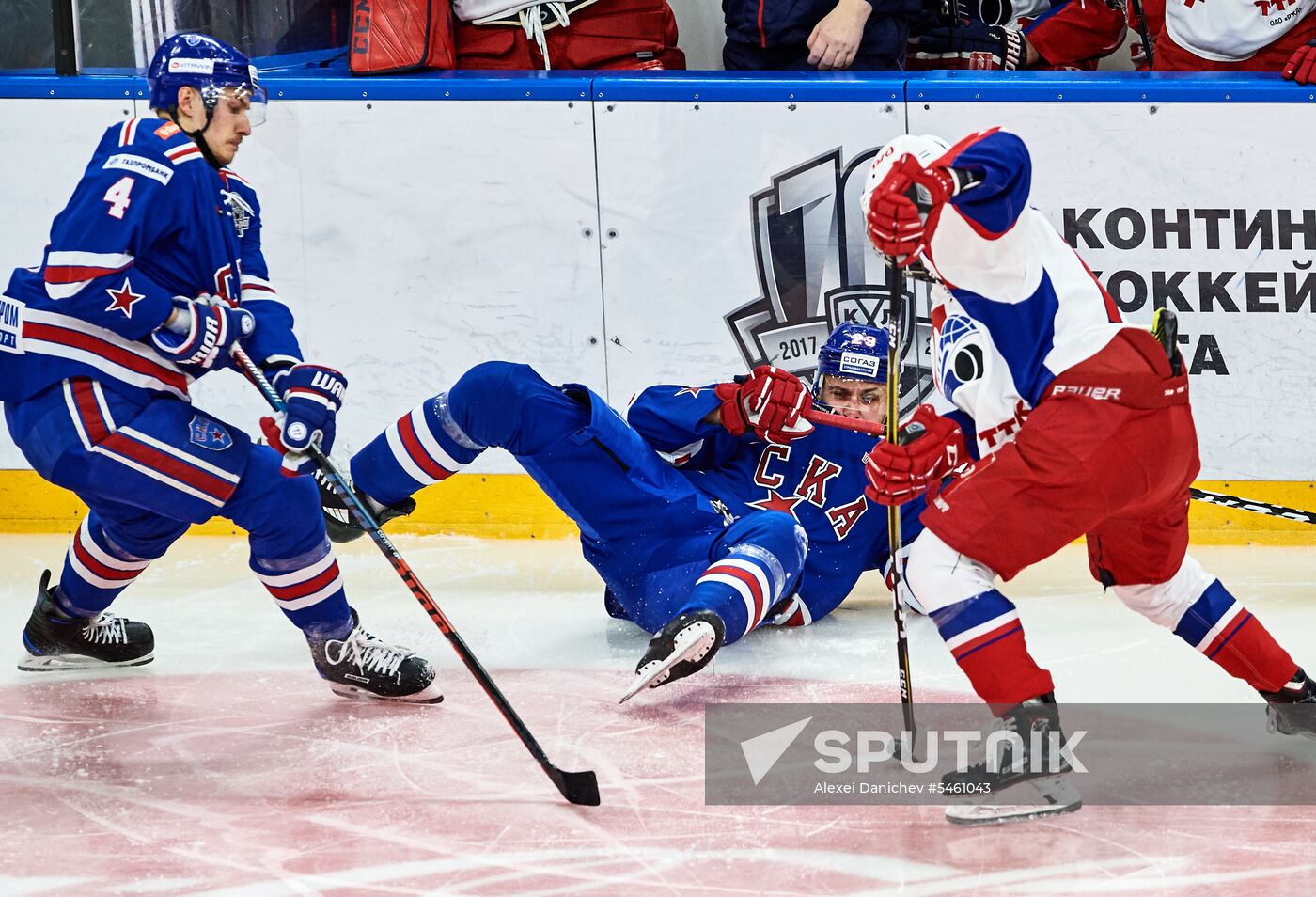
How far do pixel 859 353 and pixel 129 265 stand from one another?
59.1 inches

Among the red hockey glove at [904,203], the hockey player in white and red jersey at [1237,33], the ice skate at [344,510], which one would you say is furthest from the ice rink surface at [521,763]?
the hockey player in white and red jersey at [1237,33]

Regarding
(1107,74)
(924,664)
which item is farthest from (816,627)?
(1107,74)

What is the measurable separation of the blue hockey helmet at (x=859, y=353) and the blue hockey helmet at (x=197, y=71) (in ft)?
4.35

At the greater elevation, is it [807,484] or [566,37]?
[566,37]

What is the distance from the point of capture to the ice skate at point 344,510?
11.8 feet

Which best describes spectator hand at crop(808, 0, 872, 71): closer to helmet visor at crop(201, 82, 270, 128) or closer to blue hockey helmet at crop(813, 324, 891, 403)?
blue hockey helmet at crop(813, 324, 891, 403)

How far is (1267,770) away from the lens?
9.30 ft

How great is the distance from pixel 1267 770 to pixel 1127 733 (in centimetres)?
26

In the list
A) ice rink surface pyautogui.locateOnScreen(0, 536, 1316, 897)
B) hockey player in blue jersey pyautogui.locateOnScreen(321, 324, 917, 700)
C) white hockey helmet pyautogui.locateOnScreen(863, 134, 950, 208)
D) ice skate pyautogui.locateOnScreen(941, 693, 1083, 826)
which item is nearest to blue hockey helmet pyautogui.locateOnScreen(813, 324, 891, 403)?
hockey player in blue jersey pyautogui.locateOnScreen(321, 324, 917, 700)

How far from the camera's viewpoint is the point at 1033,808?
2635 millimetres

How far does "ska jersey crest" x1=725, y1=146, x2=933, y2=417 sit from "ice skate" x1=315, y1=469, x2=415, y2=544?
119 cm

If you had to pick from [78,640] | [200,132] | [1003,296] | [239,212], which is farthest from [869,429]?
[78,640]

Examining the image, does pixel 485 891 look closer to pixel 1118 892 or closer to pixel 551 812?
pixel 551 812

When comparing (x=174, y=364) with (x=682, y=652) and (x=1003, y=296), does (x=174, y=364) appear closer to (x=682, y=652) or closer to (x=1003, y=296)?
(x=682, y=652)
